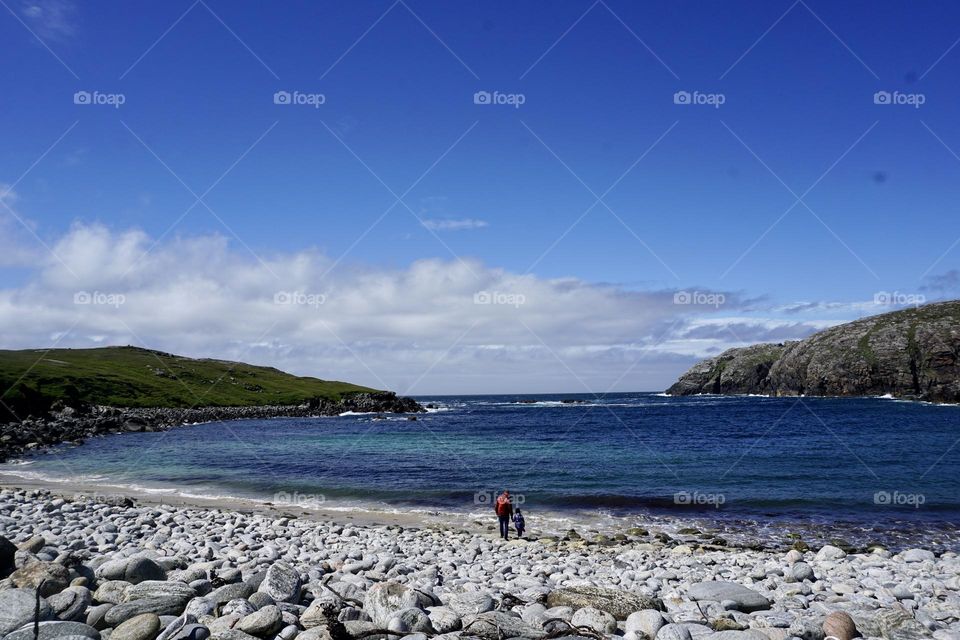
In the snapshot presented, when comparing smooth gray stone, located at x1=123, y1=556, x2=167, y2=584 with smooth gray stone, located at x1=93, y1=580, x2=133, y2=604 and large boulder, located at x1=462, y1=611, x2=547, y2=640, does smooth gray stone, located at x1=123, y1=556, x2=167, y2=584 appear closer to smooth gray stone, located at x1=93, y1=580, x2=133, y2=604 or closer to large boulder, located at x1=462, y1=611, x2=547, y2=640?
smooth gray stone, located at x1=93, y1=580, x2=133, y2=604

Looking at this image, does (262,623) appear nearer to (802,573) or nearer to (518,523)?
(802,573)

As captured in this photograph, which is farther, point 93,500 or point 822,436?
point 822,436

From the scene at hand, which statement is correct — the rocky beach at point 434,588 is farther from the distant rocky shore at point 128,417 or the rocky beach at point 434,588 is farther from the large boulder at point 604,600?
the distant rocky shore at point 128,417

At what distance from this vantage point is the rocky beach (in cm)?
904

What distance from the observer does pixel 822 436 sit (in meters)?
64.4

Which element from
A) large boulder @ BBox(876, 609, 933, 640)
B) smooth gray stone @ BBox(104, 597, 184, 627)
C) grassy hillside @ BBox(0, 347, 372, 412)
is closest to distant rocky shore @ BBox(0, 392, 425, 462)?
grassy hillside @ BBox(0, 347, 372, 412)

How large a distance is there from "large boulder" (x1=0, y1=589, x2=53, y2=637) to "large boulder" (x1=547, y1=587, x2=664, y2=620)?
332 inches

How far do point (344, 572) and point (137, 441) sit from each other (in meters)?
64.1

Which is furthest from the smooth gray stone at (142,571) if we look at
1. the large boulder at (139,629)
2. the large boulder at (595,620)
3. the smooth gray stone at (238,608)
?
the large boulder at (595,620)

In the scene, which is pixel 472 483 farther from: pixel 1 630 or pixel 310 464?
pixel 1 630

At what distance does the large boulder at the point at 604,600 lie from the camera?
10.6 meters

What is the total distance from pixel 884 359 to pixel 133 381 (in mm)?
190468

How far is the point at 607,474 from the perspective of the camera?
3991 centimetres

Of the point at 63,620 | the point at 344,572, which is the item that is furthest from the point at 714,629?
the point at 63,620
